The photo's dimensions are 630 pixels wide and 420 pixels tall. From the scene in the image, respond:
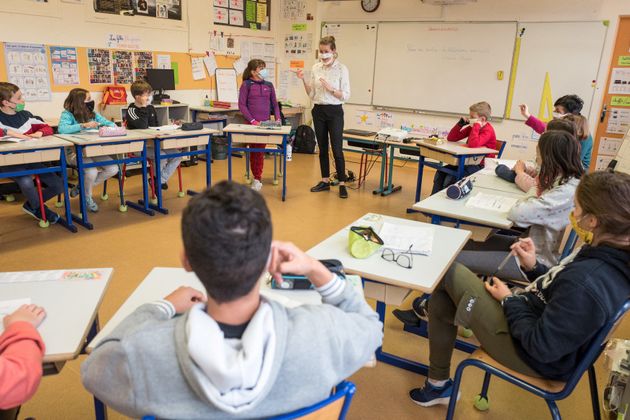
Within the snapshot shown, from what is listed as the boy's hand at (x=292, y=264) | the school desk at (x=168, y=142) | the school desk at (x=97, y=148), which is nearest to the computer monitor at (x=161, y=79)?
the school desk at (x=168, y=142)

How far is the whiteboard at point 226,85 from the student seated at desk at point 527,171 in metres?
4.72

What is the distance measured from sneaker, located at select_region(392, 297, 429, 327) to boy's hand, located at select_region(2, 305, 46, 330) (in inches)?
74.2

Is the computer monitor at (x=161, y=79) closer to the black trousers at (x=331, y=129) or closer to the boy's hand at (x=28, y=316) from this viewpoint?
the black trousers at (x=331, y=129)

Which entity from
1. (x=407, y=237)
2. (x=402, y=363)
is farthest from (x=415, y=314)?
(x=407, y=237)

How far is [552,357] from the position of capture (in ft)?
4.91

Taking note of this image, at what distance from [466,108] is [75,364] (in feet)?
18.9

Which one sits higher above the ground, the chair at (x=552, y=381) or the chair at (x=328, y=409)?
the chair at (x=328, y=409)

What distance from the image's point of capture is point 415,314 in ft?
9.04

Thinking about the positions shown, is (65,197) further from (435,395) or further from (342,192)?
(435,395)

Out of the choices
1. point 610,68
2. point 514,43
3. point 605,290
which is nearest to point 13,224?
point 605,290

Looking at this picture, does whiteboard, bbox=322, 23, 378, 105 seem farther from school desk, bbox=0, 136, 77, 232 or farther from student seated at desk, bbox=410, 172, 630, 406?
student seated at desk, bbox=410, 172, 630, 406

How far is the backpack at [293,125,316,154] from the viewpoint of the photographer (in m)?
7.66

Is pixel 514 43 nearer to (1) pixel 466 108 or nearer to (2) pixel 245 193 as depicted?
(1) pixel 466 108

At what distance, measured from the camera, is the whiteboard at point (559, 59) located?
571 cm
